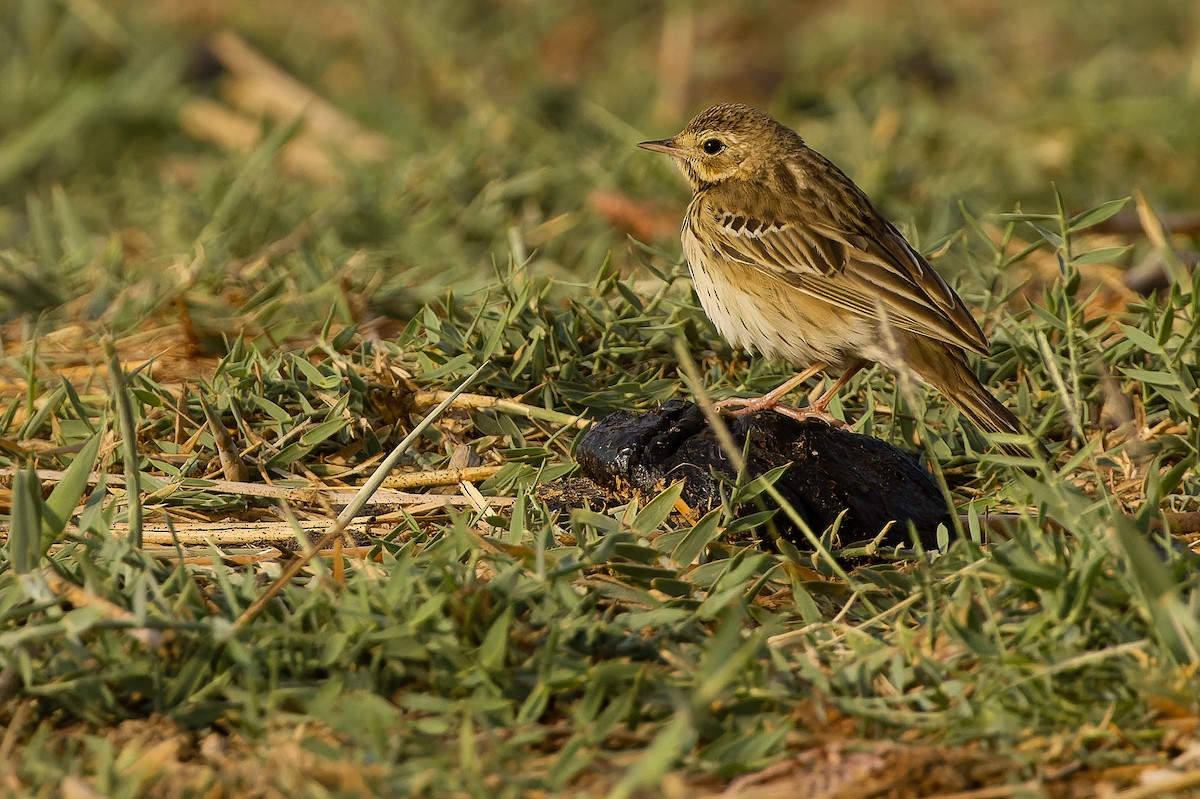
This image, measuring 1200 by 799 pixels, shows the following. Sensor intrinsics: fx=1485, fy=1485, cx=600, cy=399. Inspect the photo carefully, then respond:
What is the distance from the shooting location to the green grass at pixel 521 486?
9.51 ft

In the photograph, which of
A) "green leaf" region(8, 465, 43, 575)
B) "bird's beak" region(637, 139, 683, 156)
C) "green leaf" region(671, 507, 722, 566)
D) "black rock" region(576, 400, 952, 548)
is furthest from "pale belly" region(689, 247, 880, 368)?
"green leaf" region(8, 465, 43, 575)

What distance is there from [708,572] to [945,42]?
8.27 meters

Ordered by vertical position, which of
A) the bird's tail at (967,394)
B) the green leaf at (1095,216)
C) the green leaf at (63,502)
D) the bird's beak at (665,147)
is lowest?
the green leaf at (63,502)

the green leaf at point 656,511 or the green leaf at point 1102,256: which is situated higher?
the green leaf at point 1102,256

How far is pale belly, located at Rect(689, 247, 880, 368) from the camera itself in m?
4.80

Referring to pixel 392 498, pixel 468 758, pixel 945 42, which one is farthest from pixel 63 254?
pixel 945 42

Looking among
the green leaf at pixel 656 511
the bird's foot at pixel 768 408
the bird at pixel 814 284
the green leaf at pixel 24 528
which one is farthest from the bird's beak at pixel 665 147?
the green leaf at pixel 24 528

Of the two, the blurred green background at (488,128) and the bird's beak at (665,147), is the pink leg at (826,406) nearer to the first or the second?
the blurred green background at (488,128)

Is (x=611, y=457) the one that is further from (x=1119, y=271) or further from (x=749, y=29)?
(x=749, y=29)

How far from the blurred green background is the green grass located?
0.04 meters

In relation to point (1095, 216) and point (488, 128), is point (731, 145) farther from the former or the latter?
point (488, 128)

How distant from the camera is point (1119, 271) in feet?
20.4

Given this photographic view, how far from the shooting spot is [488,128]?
26.7ft

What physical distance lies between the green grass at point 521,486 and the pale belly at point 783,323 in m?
0.19
